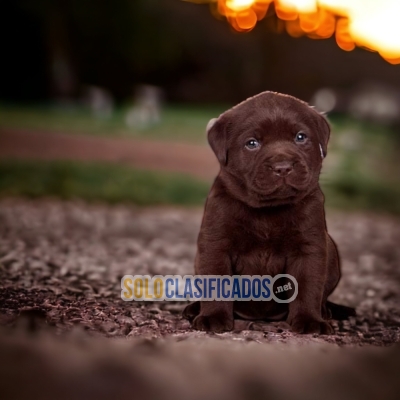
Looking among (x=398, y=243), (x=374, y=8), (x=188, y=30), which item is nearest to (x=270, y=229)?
(x=374, y=8)

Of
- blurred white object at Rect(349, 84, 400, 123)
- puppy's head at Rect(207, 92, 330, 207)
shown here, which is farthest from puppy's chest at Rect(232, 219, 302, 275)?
blurred white object at Rect(349, 84, 400, 123)

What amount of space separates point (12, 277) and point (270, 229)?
1551mm

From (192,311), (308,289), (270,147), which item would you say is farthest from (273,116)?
(192,311)

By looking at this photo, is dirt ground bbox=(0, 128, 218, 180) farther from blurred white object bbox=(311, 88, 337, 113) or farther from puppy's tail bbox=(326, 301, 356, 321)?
puppy's tail bbox=(326, 301, 356, 321)

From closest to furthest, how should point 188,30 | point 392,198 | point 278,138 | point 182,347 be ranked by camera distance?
point 182,347 < point 278,138 < point 188,30 < point 392,198

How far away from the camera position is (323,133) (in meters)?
2.63

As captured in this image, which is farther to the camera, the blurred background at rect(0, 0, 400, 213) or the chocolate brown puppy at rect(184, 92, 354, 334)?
the blurred background at rect(0, 0, 400, 213)

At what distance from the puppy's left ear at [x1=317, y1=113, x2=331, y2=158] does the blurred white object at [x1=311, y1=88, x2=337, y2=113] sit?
3236 mm

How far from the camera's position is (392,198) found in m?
7.18

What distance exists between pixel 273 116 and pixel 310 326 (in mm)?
850

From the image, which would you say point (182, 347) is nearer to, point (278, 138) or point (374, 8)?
point (278, 138)

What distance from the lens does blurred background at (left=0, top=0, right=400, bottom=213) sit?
21.6 feet

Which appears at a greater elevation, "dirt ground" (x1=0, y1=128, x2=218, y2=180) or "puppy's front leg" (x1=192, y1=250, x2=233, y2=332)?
"dirt ground" (x1=0, y1=128, x2=218, y2=180)

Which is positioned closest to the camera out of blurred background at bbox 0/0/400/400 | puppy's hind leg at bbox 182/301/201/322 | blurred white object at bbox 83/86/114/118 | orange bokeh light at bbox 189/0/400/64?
blurred background at bbox 0/0/400/400
